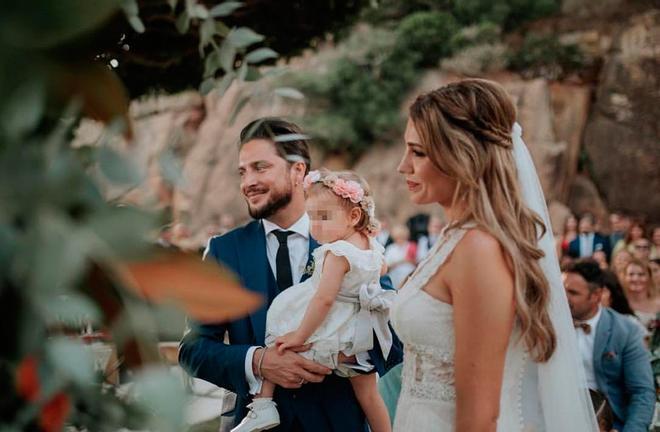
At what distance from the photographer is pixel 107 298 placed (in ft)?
2.57

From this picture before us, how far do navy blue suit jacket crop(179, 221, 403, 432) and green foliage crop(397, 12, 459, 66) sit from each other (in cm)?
1799

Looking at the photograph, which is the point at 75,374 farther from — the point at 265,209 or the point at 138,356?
the point at 265,209

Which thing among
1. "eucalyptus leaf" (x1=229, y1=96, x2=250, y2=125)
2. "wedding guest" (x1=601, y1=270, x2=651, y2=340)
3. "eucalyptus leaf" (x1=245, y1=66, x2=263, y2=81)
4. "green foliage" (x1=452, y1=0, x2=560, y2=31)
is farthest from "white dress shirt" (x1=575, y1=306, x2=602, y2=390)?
"green foliage" (x1=452, y1=0, x2=560, y2=31)

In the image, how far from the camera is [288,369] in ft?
9.55

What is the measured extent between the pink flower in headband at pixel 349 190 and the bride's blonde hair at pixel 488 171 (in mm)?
986

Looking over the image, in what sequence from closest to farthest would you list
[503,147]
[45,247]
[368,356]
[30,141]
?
[45,247]
[30,141]
[503,147]
[368,356]

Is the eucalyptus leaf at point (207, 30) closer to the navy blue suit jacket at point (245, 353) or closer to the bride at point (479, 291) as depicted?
the bride at point (479, 291)

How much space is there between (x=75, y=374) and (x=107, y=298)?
14cm

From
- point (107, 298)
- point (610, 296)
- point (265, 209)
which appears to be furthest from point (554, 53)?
point (107, 298)

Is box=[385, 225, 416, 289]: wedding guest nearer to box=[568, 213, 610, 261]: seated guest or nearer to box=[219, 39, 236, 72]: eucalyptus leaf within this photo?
box=[568, 213, 610, 261]: seated guest

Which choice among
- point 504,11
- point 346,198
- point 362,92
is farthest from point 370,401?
point 504,11

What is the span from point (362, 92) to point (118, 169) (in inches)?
787

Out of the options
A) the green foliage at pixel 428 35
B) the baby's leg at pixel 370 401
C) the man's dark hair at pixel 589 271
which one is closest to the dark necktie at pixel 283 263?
the baby's leg at pixel 370 401

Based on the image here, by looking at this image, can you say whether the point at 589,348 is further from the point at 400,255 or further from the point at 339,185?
the point at 400,255
